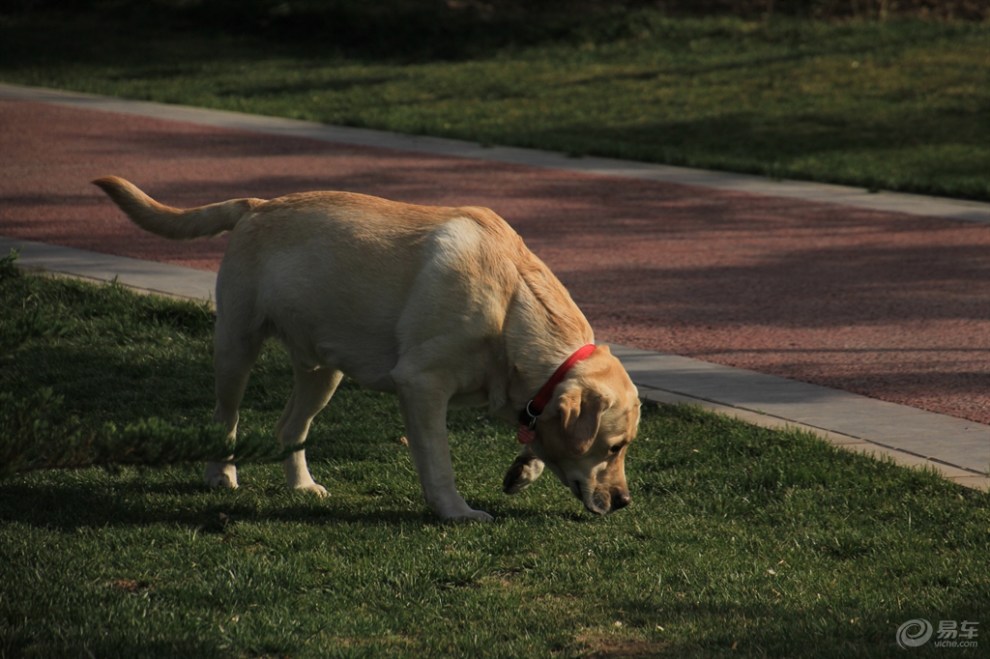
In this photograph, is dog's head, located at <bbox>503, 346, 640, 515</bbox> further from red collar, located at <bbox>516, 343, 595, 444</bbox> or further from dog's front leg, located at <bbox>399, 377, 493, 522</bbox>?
dog's front leg, located at <bbox>399, 377, 493, 522</bbox>

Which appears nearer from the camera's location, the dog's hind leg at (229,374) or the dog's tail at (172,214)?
the dog's hind leg at (229,374)

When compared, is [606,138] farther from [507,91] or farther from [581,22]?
[581,22]

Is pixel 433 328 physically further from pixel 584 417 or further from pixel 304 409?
pixel 304 409

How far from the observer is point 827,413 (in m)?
7.25

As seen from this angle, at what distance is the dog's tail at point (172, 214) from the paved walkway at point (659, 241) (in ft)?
8.25

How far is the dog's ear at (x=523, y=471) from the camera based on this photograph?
229 inches

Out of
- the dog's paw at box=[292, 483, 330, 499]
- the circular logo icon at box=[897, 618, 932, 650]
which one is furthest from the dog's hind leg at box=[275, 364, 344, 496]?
the circular logo icon at box=[897, 618, 932, 650]

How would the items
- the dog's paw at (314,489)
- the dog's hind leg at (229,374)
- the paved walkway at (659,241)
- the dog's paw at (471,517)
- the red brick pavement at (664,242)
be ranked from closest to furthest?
the dog's paw at (471,517) < the dog's hind leg at (229,374) < the dog's paw at (314,489) < the paved walkway at (659,241) < the red brick pavement at (664,242)

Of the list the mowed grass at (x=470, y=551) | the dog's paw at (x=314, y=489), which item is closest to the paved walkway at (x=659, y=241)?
the mowed grass at (x=470, y=551)

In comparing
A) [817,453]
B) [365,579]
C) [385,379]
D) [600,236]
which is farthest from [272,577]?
[600,236]

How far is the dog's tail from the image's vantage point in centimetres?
623

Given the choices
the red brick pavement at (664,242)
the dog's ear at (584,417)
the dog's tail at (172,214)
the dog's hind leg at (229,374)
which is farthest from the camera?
the red brick pavement at (664,242)

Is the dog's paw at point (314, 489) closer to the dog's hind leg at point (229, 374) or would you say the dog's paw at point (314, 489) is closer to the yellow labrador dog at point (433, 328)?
the yellow labrador dog at point (433, 328)

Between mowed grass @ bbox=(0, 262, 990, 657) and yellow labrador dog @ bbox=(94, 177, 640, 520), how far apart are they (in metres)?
0.29
